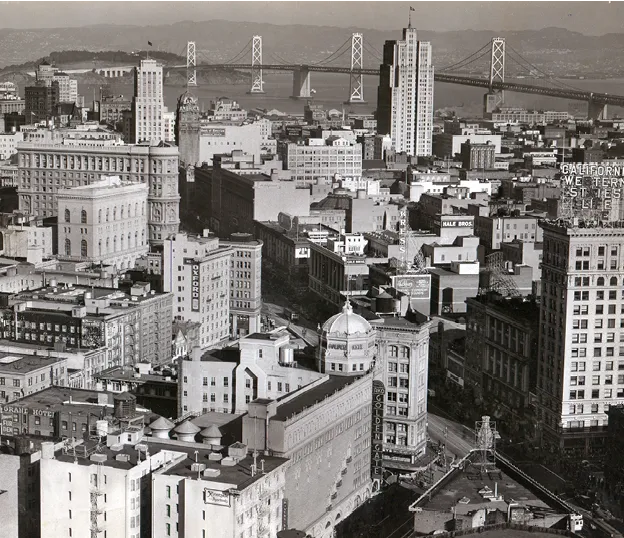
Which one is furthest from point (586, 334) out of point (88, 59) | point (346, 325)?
point (88, 59)

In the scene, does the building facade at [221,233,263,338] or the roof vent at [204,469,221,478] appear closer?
the roof vent at [204,469,221,478]

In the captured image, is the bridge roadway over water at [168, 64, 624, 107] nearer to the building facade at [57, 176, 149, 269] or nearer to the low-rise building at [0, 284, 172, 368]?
the building facade at [57, 176, 149, 269]

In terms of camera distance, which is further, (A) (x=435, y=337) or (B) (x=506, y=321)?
(A) (x=435, y=337)

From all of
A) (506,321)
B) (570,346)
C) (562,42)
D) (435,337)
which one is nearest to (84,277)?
(435,337)

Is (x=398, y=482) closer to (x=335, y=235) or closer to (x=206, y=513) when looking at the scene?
(x=206, y=513)

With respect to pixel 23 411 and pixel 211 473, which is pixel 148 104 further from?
pixel 211 473

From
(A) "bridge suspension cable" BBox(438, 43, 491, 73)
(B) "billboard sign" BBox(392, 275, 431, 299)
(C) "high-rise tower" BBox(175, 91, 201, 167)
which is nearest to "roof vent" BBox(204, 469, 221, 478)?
(B) "billboard sign" BBox(392, 275, 431, 299)

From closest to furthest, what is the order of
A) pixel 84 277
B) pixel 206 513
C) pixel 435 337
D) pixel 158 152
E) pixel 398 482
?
pixel 206 513
pixel 398 482
pixel 435 337
pixel 84 277
pixel 158 152
